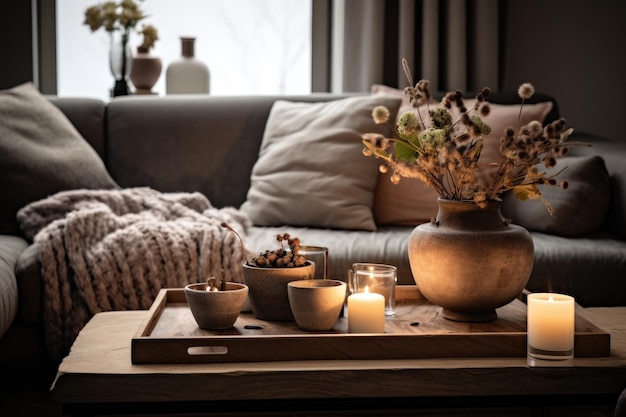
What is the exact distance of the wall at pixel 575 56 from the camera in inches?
148

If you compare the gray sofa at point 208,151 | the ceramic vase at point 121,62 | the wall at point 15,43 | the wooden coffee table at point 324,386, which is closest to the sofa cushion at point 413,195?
the gray sofa at point 208,151

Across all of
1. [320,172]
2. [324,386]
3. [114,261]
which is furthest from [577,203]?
[324,386]

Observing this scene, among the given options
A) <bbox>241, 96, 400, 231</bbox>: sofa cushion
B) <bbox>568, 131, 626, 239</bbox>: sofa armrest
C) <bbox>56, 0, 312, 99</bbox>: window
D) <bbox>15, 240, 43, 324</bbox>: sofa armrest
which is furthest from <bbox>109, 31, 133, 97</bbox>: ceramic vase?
<bbox>568, 131, 626, 239</bbox>: sofa armrest

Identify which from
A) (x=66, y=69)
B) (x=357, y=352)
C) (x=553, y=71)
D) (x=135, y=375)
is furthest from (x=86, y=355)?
(x=553, y=71)

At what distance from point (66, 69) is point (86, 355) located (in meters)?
2.77

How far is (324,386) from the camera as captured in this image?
121 centimetres

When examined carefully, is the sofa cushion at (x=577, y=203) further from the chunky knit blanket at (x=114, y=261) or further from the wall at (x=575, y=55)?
the wall at (x=575, y=55)

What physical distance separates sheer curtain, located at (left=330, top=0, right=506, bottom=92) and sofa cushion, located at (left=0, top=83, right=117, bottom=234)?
1.27 m

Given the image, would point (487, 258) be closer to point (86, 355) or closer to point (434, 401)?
point (434, 401)

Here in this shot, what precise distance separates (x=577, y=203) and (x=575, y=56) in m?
1.57

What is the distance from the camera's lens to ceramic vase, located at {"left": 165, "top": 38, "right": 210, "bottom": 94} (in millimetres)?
3357

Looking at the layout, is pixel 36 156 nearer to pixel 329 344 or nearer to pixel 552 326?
pixel 329 344

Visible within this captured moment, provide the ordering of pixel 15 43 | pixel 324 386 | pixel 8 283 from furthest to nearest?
1. pixel 15 43
2. pixel 8 283
3. pixel 324 386

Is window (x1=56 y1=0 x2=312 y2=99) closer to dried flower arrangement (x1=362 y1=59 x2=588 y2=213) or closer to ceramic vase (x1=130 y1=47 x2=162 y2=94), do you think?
ceramic vase (x1=130 y1=47 x2=162 y2=94)
